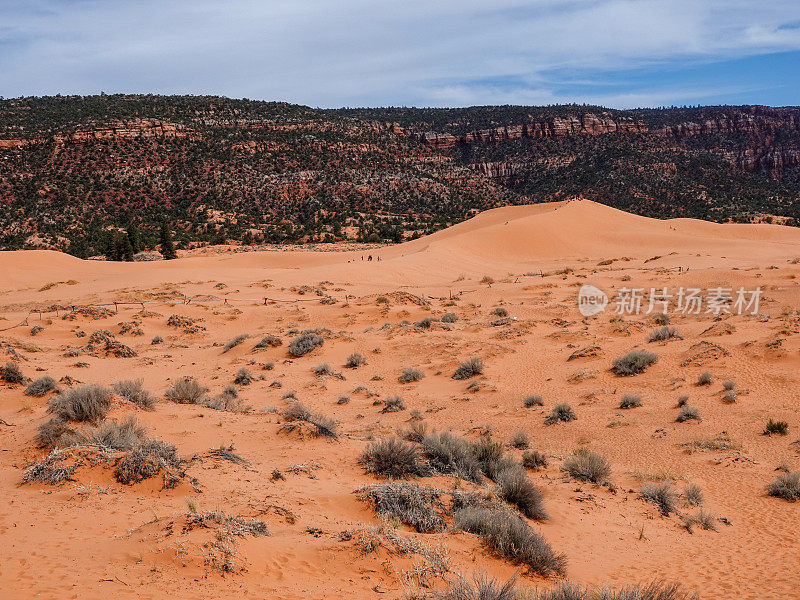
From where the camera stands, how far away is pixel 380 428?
11164 mm

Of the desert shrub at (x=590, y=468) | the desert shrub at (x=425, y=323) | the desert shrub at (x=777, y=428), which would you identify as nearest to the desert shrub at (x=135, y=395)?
the desert shrub at (x=590, y=468)

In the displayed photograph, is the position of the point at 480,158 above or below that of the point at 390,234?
above

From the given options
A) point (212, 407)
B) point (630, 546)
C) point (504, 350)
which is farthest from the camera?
point (504, 350)

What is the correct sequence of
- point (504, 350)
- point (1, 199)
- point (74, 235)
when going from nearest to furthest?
point (504, 350) < point (74, 235) < point (1, 199)

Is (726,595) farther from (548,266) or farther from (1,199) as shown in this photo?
(1,199)

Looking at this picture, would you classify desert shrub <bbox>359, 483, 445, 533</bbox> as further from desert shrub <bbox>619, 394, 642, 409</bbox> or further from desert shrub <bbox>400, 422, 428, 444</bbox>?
desert shrub <bbox>619, 394, 642, 409</bbox>

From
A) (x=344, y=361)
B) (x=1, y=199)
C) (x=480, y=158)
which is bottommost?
(x=344, y=361)

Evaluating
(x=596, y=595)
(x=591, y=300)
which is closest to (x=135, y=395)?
(x=596, y=595)

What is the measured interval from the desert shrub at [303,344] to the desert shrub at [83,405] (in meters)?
8.55

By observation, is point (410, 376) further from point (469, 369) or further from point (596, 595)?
point (596, 595)

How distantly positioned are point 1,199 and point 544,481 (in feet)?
223

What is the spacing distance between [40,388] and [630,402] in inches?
463

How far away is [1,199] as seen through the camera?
59.4 meters

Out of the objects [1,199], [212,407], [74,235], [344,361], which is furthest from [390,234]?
[212,407]
